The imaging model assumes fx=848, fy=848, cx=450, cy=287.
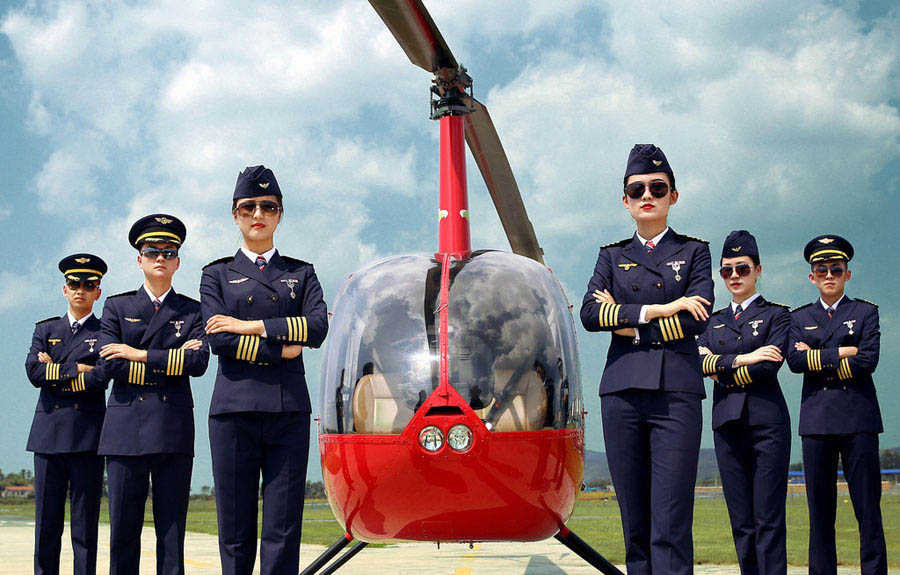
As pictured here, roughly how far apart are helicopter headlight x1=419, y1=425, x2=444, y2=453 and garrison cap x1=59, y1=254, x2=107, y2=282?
409 cm

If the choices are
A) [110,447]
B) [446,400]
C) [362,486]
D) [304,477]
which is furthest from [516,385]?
[110,447]

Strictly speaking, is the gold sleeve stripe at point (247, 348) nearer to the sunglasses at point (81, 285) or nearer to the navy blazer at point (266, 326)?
the navy blazer at point (266, 326)

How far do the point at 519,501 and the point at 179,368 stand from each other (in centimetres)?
250

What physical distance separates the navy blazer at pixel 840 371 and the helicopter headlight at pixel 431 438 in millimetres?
3902

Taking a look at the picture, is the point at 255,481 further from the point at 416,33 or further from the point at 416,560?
the point at 416,560

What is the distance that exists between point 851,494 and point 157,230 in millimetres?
5674

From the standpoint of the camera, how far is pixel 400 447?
4.29 m

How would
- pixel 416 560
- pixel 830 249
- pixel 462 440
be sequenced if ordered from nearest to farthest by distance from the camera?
pixel 462 440, pixel 830 249, pixel 416 560

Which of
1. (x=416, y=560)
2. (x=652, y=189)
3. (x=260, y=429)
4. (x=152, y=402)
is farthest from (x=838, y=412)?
(x=416, y=560)

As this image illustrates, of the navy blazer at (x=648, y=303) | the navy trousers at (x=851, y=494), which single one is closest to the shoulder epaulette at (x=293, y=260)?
the navy blazer at (x=648, y=303)

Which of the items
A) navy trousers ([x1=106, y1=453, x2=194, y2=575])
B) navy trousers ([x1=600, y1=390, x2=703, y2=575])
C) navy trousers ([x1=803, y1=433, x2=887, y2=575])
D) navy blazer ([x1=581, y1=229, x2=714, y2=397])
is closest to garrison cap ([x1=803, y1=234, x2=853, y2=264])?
navy trousers ([x1=803, y1=433, x2=887, y2=575])

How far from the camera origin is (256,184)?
5.14 meters

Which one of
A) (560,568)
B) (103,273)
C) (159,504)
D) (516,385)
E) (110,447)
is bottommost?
(560,568)

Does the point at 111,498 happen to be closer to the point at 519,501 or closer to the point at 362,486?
the point at 362,486
